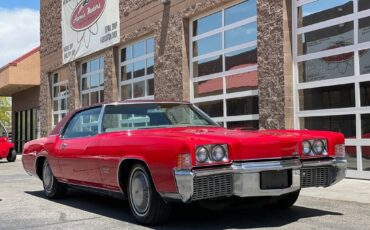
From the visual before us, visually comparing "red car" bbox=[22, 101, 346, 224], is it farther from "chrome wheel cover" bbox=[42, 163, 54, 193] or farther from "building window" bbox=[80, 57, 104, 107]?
"building window" bbox=[80, 57, 104, 107]

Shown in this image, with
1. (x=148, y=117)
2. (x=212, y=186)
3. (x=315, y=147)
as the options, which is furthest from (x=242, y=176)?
(x=148, y=117)

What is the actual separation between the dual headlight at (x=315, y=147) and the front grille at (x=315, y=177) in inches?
6.8

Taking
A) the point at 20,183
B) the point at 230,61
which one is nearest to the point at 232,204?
the point at 20,183

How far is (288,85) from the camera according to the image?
1126 cm

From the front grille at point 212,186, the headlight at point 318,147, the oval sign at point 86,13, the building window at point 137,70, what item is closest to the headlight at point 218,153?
the front grille at point 212,186

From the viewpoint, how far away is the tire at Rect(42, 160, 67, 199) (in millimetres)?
8203

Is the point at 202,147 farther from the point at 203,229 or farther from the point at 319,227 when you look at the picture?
the point at 319,227

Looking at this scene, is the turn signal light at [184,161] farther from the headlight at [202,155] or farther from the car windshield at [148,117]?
the car windshield at [148,117]

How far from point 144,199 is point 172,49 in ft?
31.9

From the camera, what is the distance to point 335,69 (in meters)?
10.6

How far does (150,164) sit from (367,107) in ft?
18.5

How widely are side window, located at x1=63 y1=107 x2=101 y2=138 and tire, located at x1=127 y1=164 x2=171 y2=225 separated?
1.19 m

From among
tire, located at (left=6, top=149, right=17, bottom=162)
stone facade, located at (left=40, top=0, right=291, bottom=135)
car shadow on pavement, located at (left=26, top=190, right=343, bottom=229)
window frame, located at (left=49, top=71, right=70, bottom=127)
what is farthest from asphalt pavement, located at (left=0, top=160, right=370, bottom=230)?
window frame, located at (left=49, top=71, right=70, bottom=127)

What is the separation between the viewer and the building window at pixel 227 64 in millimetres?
12586
